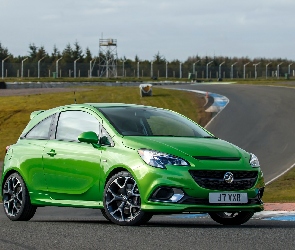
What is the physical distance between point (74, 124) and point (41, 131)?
0.74 metres

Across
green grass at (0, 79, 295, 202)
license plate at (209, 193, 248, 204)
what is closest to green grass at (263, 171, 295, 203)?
license plate at (209, 193, 248, 204)

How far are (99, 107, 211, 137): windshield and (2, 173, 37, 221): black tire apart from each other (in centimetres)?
156

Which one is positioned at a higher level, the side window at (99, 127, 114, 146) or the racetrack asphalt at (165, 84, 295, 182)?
the side window at (99, 127, 114, 146)

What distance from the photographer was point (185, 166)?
35.0ft

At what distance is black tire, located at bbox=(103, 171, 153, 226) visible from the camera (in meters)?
10.8

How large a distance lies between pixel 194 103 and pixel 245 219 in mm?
37828

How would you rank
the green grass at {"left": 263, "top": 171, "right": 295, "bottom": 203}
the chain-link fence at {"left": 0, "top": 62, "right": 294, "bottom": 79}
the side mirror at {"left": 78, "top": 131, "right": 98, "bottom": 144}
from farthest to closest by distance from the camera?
the chain-link fence at {"left": 0, "top": 62, "right": 294, "bottom": 79}, the green grass at {"left": 263, "top": 171, "right": 295, "bottom": 203}, the side mirror at {"left": 78, "top": 131, "right": 98, "bottom": 144}

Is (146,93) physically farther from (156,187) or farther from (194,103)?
(156,187)

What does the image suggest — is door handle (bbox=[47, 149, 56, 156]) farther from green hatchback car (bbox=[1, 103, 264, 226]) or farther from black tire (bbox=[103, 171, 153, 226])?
black tire (bbox=[103, 171, 153, 226])

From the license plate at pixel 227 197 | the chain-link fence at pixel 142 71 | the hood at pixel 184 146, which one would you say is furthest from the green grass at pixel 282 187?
the chain-link fence at pixel 142 71

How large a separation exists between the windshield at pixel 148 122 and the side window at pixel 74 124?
0.21 metres

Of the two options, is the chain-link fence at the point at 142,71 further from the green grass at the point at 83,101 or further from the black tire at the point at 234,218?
the black tire at the point at 234,218

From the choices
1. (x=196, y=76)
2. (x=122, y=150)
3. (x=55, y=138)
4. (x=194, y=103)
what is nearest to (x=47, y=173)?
(x=55, y=138)

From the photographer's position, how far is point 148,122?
11914 mm
